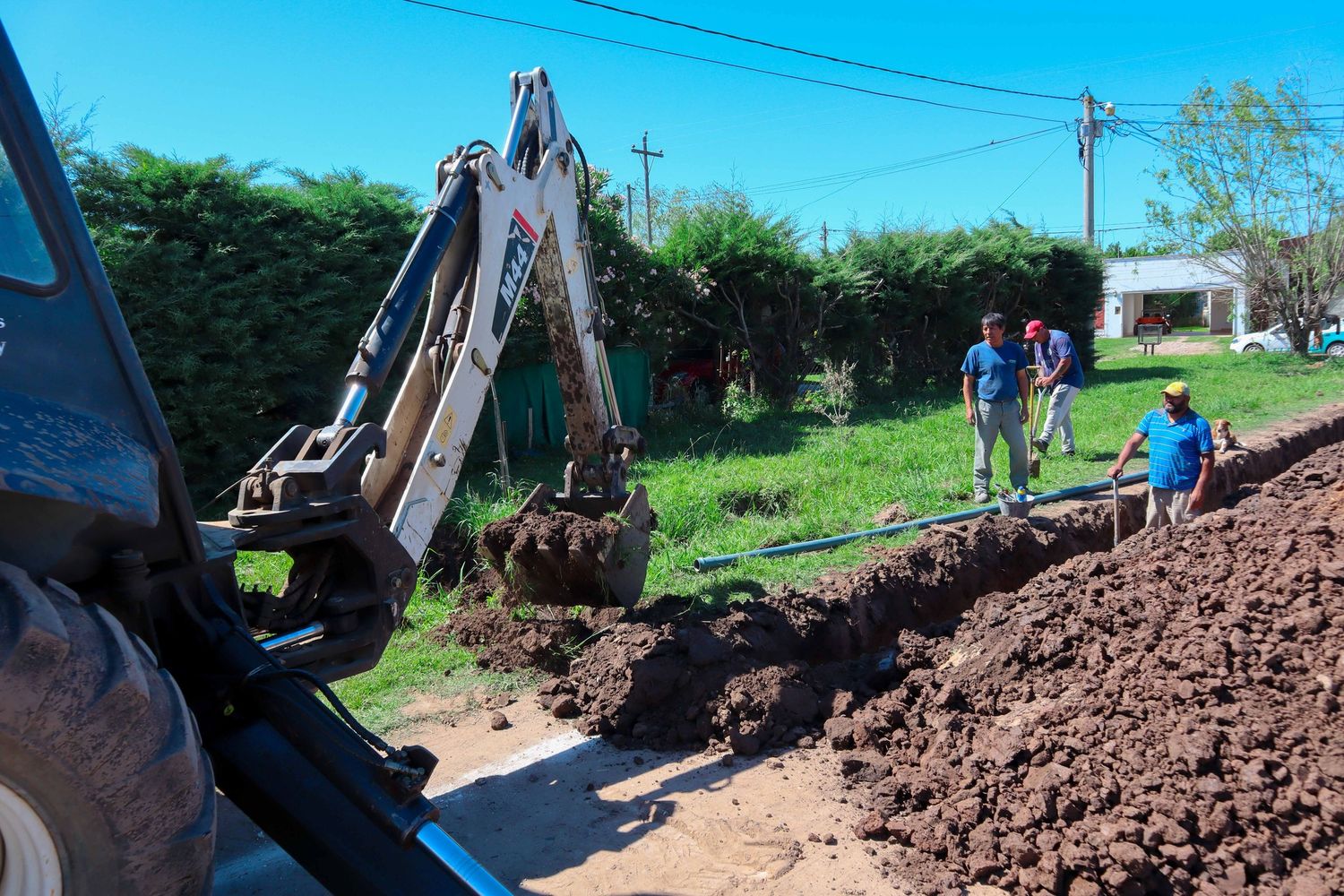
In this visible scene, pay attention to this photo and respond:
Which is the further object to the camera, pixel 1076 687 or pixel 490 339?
pixel 490 339

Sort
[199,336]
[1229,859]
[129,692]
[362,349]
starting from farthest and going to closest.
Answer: [199,336], [362,349], [1229,859], [129,692]

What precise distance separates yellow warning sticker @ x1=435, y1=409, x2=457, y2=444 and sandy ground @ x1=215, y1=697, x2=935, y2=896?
1.56 metres

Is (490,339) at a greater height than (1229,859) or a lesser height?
greater

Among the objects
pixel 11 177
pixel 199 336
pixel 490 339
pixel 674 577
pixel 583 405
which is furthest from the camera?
pixel 199 336

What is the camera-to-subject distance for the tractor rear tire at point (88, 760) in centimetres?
177

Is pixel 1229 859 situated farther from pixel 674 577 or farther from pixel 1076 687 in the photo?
pixel 674 577

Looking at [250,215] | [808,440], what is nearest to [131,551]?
[250,215]

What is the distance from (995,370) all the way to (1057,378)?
2.91 m

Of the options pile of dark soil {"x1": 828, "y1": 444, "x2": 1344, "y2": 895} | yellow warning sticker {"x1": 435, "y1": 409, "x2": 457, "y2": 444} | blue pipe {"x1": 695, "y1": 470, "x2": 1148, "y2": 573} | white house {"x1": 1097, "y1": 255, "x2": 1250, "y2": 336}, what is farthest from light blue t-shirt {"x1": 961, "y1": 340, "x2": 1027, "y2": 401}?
white house {"x1": 1097, "y1": 255, "x2": 1250, "y2": 336}

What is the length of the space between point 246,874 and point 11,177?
263cm

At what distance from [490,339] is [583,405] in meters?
1.24

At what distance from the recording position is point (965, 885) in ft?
11.2

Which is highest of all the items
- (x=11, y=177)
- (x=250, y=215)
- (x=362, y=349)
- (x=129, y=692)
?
(x=250, y=215)

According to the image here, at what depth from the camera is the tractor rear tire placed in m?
1.77
